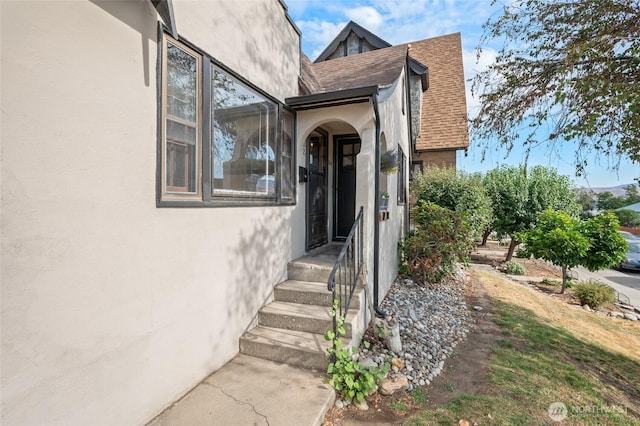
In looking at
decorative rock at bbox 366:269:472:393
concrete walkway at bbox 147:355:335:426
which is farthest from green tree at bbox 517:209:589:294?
A: concrete walkway at bbox 147:355:335:426

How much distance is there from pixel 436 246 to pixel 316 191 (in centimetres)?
326

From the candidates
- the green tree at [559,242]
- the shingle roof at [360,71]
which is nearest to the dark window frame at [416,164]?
the green tree at [559,242]

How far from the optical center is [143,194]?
2297 millimetres

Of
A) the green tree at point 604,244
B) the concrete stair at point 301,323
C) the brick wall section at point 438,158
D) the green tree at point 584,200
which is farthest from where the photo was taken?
the green tree at point 584,200

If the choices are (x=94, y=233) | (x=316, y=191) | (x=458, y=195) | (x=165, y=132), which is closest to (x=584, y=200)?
(x=458, y=195)

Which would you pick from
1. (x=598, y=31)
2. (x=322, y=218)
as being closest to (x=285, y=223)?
(x=322, y=218)

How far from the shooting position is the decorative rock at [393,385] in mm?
3035

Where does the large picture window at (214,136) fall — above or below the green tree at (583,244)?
above

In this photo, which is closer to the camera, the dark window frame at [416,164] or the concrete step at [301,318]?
the concrete step at [301,318]

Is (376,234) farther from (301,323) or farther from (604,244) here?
(604,244)

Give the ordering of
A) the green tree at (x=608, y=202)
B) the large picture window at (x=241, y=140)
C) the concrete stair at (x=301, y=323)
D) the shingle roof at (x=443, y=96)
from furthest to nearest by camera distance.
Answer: the green tree at (x=608, y=202)
the shingle roof at (x=443, y=96)
the concrete stair at (x=301, y=323)
the large picture window at (x=241, y=140)

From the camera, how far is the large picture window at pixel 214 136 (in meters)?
2.61

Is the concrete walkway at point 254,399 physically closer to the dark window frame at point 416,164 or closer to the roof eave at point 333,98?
the roof eave at point 333,98

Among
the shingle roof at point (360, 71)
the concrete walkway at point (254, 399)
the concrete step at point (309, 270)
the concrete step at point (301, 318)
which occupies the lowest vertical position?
the concrete walkway at point (254, 399)
